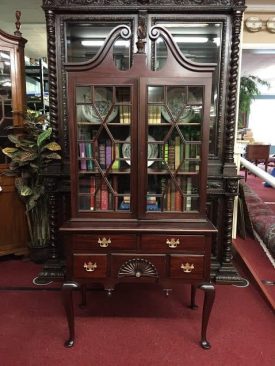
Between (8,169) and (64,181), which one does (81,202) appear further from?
(8,169)

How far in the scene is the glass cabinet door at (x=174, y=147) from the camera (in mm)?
1872

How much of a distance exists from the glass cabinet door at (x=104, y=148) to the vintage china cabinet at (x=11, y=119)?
1240mm

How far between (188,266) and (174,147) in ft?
2.53

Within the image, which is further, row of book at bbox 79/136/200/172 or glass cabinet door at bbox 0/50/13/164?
glass cabinet door at bbox 0/50/13/164

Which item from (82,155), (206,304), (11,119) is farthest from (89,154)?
(11,119)

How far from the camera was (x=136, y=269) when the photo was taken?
74.5 inches

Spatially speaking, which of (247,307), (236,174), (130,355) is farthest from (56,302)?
(236,174)

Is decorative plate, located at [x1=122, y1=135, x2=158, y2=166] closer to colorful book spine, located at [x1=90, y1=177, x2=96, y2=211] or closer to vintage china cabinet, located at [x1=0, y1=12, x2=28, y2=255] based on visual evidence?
colorful book spine, located at [x1=90, y1=177, x2=96, y2=211]

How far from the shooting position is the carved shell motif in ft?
6.18

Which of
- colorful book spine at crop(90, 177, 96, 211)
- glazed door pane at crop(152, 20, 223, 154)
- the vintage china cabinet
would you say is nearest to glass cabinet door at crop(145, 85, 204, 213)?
colorful book spine at crop(90, 177, 96, 211)

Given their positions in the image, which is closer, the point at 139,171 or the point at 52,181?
the point at 139,171

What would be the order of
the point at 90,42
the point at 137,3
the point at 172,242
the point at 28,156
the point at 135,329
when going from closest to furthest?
the point at 172,242 < the point at 135,329 < the point at 137,3 < the point at 90,42 < the point at 28,156

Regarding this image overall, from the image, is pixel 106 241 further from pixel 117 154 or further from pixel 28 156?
pixel 28 156

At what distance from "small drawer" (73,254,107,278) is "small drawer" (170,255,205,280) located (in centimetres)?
44
